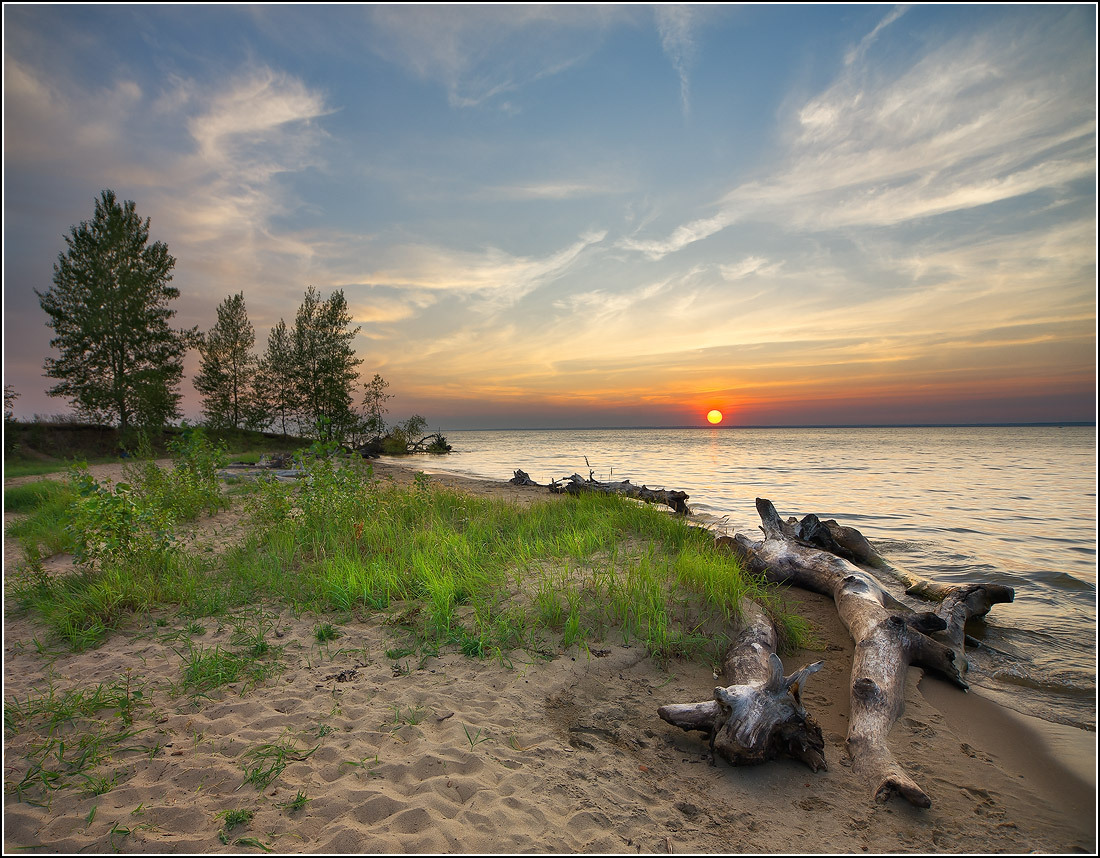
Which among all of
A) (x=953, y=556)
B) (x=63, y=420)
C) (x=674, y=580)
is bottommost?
(x=953, y=556)

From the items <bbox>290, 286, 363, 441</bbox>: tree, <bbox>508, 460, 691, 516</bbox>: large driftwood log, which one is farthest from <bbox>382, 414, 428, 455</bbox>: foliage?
<bbox>508, 460, 691, 516</bbox>: large driftwood log

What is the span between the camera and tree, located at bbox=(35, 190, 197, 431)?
22516 mm

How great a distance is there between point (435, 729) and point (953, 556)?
9189mm

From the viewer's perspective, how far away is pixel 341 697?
153 inches

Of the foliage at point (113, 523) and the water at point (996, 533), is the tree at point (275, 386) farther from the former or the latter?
the foliage at point (113, 523)

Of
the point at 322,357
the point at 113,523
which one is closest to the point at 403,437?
the point at 322,357

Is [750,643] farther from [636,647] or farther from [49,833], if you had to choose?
[49,833]

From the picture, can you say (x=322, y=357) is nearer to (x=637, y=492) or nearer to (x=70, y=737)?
(x=637, y=492)

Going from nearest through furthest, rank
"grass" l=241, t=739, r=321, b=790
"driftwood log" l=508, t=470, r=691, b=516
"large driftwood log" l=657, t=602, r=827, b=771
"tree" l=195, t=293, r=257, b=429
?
1. "grass" l=241, t=739, r=321, b=790
2. "large driftwood log" l=657, t=602, r=827, b=771
3. "driftwood log" l=508, t=470, r=691, b=516
4. "tree" l=195, t=293, r=257, b=429

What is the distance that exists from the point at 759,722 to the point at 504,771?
1.71 metres

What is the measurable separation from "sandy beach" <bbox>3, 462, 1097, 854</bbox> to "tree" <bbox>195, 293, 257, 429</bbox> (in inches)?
1350

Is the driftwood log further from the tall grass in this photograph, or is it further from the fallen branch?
the tall grass

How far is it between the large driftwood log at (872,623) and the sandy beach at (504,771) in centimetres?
17

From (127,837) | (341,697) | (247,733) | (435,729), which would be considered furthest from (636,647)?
(127,837)
